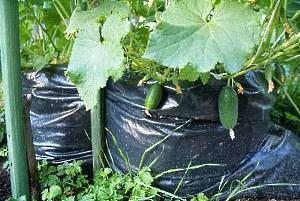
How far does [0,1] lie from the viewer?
1312mm

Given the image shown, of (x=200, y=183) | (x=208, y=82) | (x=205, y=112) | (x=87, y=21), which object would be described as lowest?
(x=200, y=183)

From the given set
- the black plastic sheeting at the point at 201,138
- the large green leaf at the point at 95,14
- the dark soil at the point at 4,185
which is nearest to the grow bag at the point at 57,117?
the black plastic sheeting at the point at 201,138

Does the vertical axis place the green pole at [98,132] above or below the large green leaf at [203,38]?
below

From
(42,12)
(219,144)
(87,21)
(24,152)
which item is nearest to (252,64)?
(219,144)

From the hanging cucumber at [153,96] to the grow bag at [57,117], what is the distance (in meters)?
0.41

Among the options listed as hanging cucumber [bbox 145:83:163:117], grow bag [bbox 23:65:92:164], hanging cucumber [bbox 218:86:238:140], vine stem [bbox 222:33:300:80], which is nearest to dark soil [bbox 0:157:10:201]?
grow bag [bbox 23:65:92:164]

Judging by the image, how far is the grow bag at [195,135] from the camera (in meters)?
1.57

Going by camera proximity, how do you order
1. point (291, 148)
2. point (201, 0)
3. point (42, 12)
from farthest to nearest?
point (42, 12) → point (291, 148) → point (201, 0)

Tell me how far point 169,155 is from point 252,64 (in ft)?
1.46

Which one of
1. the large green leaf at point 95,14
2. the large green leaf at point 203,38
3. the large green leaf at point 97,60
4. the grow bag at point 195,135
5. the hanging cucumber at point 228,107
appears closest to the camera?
the large green leaf at point 203,38

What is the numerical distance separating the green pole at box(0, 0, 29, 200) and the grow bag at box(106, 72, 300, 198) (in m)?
0.39

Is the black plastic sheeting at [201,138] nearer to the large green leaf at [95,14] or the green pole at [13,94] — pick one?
the green pole at [13,94]

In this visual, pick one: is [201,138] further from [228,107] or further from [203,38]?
[203,38]

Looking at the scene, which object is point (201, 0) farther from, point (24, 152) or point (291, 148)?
point (291, 148)
